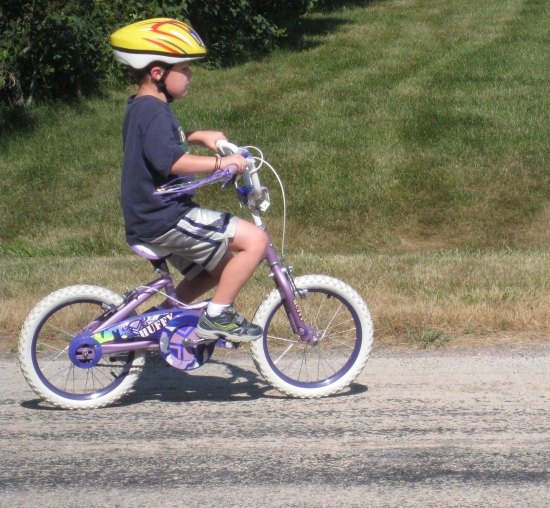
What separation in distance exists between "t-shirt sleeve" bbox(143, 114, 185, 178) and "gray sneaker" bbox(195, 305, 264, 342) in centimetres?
77

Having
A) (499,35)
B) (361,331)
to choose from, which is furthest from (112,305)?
(499,35)

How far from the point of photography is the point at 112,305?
4371 millimetres

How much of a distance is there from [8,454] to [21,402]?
711 millimetres

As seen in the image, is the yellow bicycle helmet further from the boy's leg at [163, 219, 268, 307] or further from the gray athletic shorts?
the boy's leg at [163, 219, 268, 307]

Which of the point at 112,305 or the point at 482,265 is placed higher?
the point at 112,305

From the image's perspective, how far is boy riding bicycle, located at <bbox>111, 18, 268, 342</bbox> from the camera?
4023 mm

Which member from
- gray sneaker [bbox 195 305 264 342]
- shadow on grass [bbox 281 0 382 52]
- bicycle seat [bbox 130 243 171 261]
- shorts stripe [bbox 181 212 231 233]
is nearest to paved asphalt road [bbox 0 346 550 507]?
gray sneaker [bbox 195 305 264 342]

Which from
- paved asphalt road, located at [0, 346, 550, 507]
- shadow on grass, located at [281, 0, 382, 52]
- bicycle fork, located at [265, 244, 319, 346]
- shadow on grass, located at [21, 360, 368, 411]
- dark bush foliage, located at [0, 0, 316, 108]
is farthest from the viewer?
shadow on grass, located at [281, 0, 382, 52]

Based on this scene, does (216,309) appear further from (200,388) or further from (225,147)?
(225,147)

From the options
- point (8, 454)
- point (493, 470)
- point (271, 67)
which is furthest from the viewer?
point (271, 67)

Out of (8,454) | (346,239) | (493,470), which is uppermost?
(8,454)

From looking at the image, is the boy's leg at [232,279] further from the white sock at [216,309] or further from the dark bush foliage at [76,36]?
the dark bush foliage at [76,36]

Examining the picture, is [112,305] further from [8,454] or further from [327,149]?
[327,149]

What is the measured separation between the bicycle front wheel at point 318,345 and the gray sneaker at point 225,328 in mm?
143
